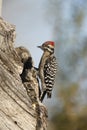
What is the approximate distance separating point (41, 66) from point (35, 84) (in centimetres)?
226

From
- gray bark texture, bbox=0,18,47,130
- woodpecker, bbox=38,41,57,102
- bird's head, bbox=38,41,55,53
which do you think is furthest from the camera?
bird's head, bbox=38,41,55,53

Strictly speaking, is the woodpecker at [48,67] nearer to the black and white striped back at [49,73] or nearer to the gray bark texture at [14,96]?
the black and white striped back at [49,73]

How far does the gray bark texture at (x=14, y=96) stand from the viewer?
2303mm

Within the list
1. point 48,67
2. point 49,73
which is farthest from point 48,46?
point 49,73

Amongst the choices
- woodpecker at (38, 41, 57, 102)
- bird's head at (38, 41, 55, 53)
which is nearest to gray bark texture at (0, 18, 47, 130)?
woodpecker at (38, 41, 57, 102)

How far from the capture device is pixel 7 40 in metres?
2.49

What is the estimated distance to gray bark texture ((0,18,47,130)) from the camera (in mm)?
2303

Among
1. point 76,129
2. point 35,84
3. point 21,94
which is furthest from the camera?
point 76,129

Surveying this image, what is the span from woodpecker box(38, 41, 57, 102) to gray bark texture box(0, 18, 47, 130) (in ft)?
5.85

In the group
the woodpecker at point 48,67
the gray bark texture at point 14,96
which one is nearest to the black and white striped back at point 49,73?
the woodpecker at point 48,67

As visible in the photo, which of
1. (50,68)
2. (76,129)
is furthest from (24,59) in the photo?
(76,129)

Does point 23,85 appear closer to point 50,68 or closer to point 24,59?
point 24,59

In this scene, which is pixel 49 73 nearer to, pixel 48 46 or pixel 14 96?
pixel 48 46

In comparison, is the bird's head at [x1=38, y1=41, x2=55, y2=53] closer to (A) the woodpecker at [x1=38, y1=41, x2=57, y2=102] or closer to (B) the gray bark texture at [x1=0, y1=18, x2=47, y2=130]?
(A) the woodpecker at [x1=38, y1=41, x2=57, y2=102]
